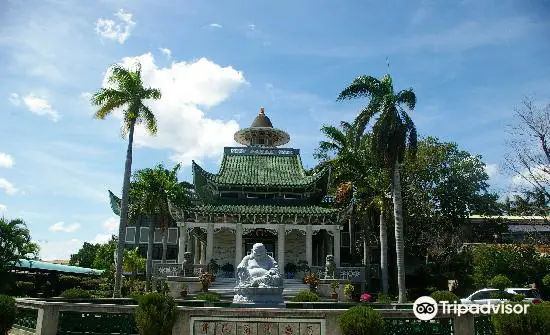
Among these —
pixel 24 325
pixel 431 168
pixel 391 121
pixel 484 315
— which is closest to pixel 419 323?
pixel 484 315

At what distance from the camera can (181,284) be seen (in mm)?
29188

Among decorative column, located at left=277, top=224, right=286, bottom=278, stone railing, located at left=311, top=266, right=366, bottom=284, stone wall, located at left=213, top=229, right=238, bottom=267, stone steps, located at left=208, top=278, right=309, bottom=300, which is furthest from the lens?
stone wall, located at left=213, top=229, right=238, bottom=267

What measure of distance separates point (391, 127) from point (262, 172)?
15.6m

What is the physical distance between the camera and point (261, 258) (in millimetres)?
18031

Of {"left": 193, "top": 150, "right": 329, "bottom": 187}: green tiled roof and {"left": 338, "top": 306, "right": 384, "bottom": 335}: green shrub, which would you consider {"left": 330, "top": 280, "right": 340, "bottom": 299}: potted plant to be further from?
{"left": 338, "top": 306, "right": 384, "bottom": 335}: green shrub

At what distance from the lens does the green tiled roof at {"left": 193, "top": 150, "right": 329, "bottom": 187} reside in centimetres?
3806

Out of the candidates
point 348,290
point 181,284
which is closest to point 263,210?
point 181,284

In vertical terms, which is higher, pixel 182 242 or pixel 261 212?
pixel 261 212

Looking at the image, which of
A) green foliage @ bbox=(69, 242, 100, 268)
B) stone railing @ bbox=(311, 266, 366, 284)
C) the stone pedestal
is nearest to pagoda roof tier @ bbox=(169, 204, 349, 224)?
stone railing @ bbox=(311, 266, 366, 284)

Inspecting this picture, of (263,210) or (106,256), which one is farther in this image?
(106,256)

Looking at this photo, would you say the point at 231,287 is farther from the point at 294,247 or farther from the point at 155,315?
the point at 155,315

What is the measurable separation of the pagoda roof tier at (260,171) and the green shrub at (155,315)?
84.4 ft

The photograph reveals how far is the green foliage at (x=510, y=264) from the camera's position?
3166 cm

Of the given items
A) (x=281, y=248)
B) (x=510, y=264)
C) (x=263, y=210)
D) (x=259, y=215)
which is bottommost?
(x=510, y=264)
